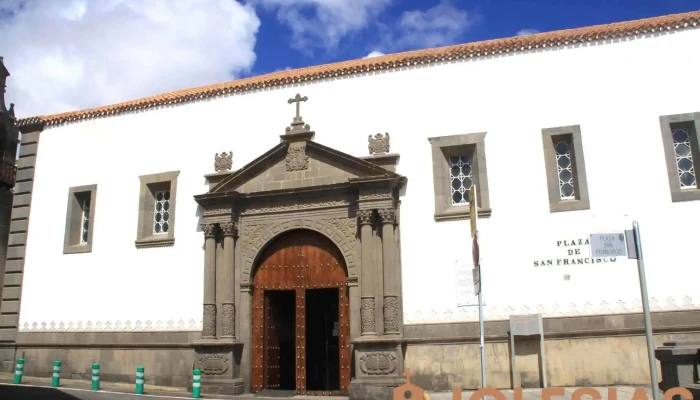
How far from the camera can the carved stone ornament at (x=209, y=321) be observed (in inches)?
557

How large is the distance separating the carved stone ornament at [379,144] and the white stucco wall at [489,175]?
29 cm

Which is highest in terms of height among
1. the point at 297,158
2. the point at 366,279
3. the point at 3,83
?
the point at 3,83

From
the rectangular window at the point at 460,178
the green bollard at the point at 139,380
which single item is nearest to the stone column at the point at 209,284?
the green bollard at the point at 139,380

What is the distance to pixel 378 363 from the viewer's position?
12.8m

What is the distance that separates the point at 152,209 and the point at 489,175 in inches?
340

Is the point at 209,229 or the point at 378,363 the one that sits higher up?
the point at 209,229

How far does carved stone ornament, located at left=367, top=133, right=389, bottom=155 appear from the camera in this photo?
14172 mm

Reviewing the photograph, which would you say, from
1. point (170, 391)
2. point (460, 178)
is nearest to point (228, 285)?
point (170, 391)

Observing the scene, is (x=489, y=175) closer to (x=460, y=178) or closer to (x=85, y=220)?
(x=460, y=178)

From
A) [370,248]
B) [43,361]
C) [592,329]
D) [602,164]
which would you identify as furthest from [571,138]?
[43,361]

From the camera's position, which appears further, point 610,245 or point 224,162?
point 224,162

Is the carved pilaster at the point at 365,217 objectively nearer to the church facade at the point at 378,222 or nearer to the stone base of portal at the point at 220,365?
the church facade at the point at 378,222

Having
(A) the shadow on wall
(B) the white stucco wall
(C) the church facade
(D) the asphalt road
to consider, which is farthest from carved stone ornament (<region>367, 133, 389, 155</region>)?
(A) the shadow on wall

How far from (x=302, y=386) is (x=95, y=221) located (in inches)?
284
